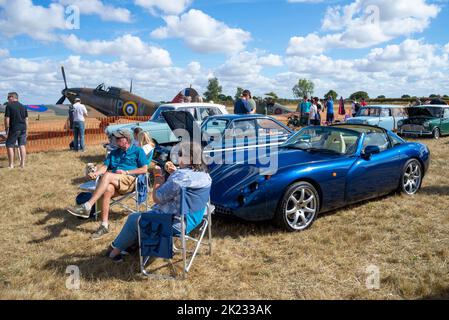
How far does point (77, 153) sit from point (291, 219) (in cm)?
912

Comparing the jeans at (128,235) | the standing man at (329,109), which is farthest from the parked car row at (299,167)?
the standing man at (329,109)

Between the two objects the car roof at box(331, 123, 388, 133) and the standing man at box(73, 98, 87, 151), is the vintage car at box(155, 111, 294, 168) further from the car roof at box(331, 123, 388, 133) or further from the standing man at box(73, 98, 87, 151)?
the standing man at box(73, 98, 87, 151)

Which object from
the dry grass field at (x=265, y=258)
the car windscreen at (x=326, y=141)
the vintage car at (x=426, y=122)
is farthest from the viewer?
the vintage car at (x=426, y=122)

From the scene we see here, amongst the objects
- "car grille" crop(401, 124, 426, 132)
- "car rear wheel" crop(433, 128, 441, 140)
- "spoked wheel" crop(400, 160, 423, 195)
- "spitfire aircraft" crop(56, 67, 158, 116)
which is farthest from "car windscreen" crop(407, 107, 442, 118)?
"spitfire aircraft" crop(56, 67, 158, 116)

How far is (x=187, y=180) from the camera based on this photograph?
3736 mm

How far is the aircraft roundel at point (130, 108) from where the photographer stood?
65.6 feet

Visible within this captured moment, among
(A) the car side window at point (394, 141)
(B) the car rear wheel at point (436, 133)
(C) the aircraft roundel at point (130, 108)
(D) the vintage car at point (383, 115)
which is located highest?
(C) the aircraft roundel at point (130, 108)

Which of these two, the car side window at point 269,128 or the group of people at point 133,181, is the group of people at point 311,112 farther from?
the group of people at point 133,181

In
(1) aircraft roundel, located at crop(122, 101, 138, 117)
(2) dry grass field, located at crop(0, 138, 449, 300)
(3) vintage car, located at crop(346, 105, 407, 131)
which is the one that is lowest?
(2) dry grass field, located at crop(0, 138, 449, 300)

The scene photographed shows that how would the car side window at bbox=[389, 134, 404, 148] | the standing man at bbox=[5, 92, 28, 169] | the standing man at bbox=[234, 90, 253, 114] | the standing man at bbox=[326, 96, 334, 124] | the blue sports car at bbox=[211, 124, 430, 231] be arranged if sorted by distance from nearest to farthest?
the blue sports car at bbox=[211, 124, 430, 231]
the car side window at bbox=[389, 134, 404, 148]
the standing man at bbox=[5, 92, 28, 169]
the standing man at bbox=[234, 90, 253, 114]
the standing man at bbox=[326, 96, 334, 124]

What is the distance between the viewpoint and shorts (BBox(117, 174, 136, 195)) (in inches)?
209

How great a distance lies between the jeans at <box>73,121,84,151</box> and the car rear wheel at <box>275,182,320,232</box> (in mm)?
9246

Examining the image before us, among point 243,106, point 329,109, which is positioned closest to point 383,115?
point 329,109

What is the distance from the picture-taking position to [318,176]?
16.6 feet
